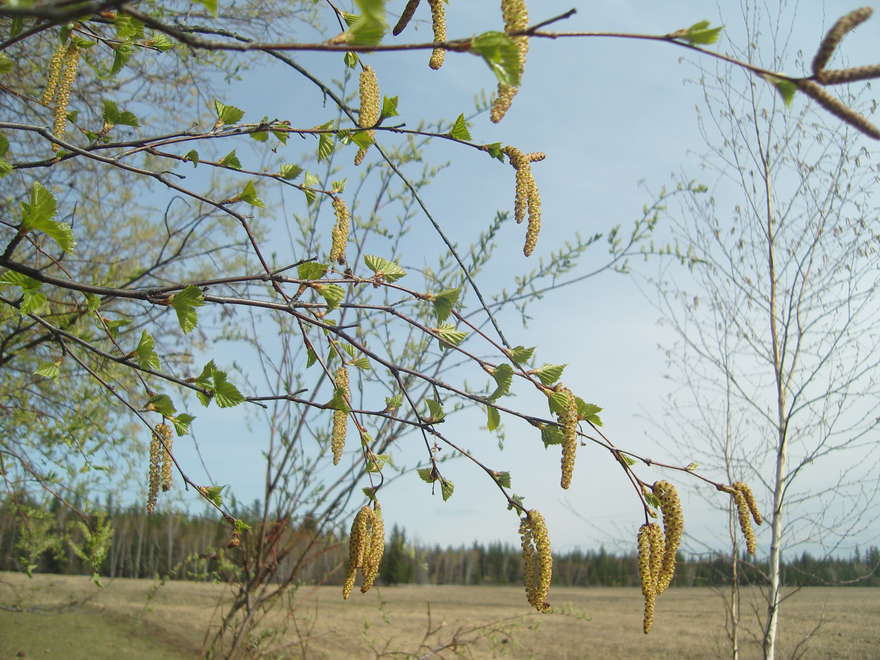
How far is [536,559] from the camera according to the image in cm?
102

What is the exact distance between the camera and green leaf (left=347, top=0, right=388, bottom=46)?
1.93 feet

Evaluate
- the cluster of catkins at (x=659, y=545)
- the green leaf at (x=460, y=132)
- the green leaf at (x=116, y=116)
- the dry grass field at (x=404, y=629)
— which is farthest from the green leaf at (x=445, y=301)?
the dry grass field at (x=404, y=629)

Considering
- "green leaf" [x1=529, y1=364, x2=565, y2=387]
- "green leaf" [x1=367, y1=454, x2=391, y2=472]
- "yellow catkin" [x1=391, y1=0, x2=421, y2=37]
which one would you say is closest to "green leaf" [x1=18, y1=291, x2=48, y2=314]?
"green leaf" [x1=367, y1=454, x2=391, y2=472]

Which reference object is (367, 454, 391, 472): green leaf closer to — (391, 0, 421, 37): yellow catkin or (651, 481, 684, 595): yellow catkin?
(651, 481, 684, 595): yellow catkin

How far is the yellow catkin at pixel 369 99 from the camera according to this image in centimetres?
117

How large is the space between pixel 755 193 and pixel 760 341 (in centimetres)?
106

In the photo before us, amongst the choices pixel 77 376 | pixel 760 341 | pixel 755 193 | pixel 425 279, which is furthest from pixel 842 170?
pixel 77 376

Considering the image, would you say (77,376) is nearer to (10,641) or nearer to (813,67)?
(10,641)

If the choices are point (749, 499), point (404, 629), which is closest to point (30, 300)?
point (749, 499)

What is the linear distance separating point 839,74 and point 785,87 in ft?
0.33

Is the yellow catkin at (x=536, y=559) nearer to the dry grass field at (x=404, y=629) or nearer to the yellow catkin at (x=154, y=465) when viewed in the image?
the yellow catkin at (x=154, y=465)

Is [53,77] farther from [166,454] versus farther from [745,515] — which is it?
[745,515]

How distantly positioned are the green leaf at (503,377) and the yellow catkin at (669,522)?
0.84 feet

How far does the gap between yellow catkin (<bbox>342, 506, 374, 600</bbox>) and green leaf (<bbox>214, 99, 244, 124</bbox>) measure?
821mm
